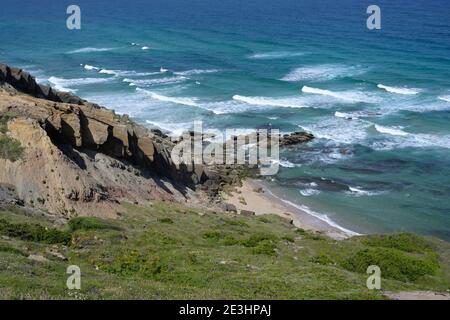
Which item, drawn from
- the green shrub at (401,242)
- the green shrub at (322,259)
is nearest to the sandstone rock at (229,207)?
the green shrub at (401,242)

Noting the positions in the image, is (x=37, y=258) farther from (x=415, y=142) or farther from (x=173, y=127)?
(x=415, y=142)

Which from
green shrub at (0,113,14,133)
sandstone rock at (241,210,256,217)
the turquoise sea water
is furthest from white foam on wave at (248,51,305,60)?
green shrub at (0,113,14,133)

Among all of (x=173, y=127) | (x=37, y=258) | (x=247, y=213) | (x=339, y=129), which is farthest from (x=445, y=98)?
(x=37, y=258)

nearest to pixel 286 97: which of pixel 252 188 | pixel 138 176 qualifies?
pixel 252 188

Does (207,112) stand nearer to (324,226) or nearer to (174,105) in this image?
(174,105)

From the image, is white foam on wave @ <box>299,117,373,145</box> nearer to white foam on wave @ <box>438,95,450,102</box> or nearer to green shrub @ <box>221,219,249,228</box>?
white foam on wave @ <box>438,95,450,102</box>
